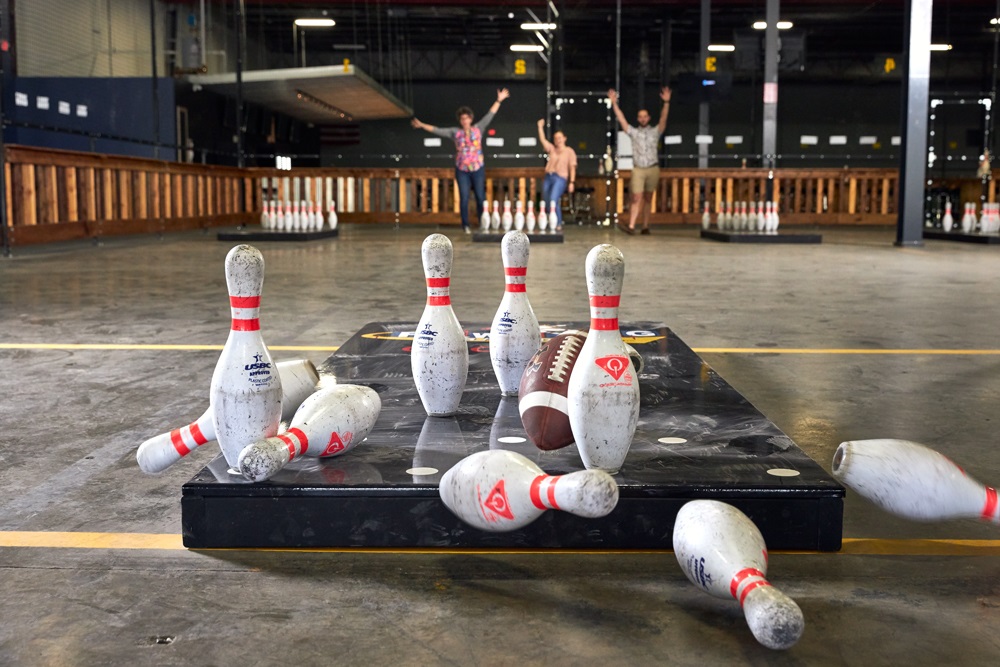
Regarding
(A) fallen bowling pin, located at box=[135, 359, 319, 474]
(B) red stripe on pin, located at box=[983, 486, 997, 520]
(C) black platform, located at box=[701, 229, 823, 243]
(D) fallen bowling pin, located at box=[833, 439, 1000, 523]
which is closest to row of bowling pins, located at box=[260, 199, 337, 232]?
(C) black platform, located at box=[701, 229, 823, 243]

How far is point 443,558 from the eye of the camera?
2195mm

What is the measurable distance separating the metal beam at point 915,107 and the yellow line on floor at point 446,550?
40.7ft

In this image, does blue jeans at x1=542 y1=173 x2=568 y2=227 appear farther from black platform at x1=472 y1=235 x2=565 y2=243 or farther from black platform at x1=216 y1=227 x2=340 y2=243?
black platform at x1=216 y1=227 x2=340 y2=243

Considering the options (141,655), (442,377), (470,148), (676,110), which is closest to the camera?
(141,655)

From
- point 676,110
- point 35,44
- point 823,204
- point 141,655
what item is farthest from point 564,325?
point 676,110

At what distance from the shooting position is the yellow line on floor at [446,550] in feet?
7.33

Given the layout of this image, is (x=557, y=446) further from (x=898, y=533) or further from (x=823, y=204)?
(x=823, y=204)

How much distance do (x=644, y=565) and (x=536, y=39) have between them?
31094 mm

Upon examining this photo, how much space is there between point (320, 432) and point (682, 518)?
2.79 ft

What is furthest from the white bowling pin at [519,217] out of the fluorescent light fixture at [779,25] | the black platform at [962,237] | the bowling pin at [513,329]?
the fluorescent light fixture at [779,25]

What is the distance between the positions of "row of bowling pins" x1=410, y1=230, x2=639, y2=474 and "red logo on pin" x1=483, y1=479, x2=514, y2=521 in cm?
34

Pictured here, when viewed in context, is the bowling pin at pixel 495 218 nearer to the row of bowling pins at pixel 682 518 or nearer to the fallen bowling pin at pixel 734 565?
the row of bowling pins at pixel 682 518

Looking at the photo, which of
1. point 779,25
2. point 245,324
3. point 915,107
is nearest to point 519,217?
point 915,107

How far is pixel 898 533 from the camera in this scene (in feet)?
7.80
